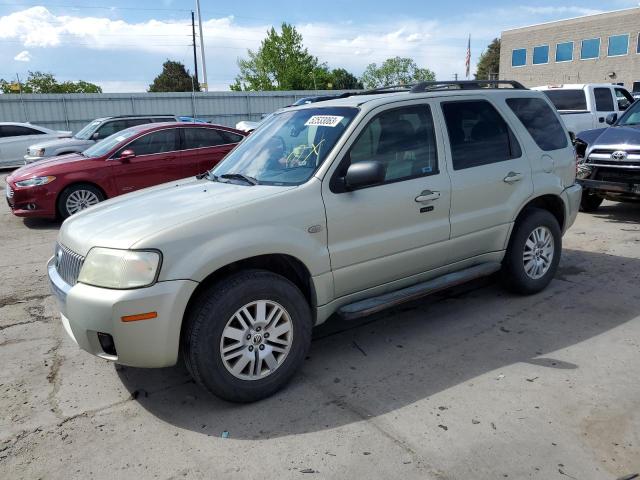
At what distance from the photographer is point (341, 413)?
3.22 meters

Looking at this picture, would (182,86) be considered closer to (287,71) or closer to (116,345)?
(287,71)

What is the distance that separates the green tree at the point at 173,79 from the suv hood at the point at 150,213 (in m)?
73.5

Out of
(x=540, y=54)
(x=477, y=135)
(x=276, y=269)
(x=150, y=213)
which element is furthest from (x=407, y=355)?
(x=540, y=54)

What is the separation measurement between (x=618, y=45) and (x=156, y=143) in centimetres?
4623

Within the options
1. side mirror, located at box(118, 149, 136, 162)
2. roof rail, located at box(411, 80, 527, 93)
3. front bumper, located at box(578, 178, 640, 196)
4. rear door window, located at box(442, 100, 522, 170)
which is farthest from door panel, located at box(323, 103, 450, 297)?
side mirror, located at box(118, 149, 136, 162)

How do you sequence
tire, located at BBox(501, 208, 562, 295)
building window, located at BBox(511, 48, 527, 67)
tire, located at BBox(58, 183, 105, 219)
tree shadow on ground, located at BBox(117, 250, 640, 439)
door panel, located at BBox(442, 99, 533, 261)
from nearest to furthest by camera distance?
tree shadow on ground, located at BBox(117, 250, 640, 439) → door panel, located at BBox(442, 99, 533, 261) → tire, located at BBox(501, 208, 562, 295) → tire, located at BBox(58, 183, 105, 219) → building window, located at BBox(511, 48, 527, 67)

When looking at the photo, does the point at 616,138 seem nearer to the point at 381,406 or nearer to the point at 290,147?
the point at 290,147

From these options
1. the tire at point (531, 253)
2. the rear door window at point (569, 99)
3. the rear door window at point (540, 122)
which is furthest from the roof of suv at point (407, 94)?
the rear door window at point (569, 99)

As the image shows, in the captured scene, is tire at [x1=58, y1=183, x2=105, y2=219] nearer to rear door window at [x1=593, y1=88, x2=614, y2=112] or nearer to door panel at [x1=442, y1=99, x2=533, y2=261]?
door panel at [x1=442, y1=99, x2=533, y2=261]

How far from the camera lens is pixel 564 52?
48.0m

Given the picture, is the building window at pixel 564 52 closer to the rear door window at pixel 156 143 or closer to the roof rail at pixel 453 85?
the rear door window at pixel 156 143

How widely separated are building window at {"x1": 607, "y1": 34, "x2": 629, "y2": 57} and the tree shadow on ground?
1817 inches

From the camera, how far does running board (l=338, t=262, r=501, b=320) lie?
12.0 feet

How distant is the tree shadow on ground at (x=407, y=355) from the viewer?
3244mm
